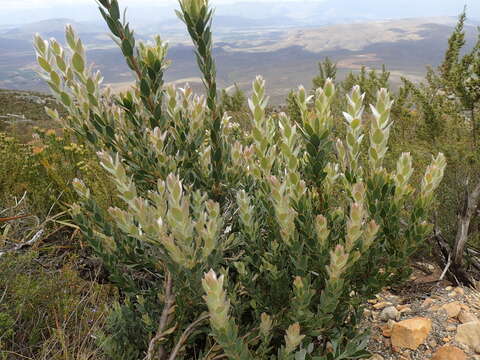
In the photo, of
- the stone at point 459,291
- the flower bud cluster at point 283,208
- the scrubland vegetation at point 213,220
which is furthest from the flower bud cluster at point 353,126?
the stone at point 459,291

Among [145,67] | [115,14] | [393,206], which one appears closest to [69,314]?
[145,67]

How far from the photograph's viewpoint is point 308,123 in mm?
1739

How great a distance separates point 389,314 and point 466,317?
48cm

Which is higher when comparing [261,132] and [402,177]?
[261,132]

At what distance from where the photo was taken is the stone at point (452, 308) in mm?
2546

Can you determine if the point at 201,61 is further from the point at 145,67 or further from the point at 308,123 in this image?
the point at 308,123

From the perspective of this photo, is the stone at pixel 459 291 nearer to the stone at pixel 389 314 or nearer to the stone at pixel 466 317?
the stone at pixel 466 317

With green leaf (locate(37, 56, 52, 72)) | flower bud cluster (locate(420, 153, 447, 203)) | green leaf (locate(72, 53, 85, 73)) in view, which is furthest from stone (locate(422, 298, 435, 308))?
green leaf (locate(37, 56, 52, 72))

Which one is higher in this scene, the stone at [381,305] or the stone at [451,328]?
the stone at [451,328]

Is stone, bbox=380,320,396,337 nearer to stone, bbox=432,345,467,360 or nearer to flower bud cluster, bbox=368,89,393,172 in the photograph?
stone, bbox=432,345,467,360

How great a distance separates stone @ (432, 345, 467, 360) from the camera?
2.18m

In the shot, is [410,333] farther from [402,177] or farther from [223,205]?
[223,205]

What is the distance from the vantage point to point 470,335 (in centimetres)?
231

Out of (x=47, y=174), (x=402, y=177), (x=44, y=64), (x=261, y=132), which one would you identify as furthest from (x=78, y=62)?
(x=47, y=174)
